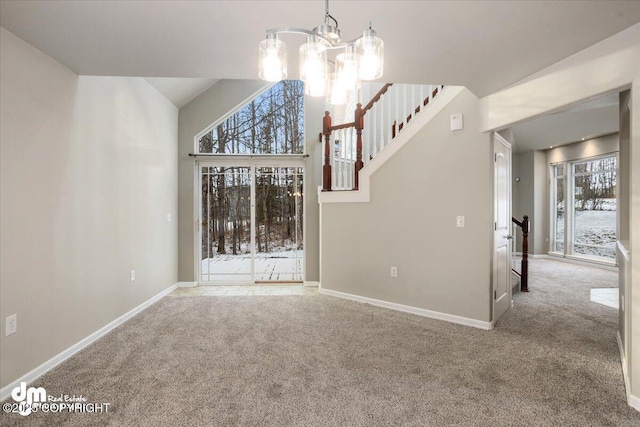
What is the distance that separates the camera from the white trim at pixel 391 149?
3342 millimetres

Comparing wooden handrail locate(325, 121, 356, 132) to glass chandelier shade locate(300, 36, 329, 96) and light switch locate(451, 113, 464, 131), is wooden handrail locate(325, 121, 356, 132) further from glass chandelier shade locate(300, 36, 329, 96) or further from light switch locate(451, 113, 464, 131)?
glass chandelier shade locate(300, 36, 329, 96)

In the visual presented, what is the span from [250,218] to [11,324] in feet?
10.6

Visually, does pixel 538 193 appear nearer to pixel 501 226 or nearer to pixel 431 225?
pixel 501 226

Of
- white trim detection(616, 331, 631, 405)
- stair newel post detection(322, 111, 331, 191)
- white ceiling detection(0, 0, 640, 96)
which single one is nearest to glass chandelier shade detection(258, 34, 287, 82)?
white ceiling detection(0, 0, 640, 96)

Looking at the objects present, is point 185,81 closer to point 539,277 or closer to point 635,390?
point 635,390

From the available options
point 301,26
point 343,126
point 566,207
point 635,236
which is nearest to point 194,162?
point 343,126

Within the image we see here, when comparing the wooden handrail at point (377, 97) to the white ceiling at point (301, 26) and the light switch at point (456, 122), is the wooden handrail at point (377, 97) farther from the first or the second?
the white ceiling at point (301, 26)

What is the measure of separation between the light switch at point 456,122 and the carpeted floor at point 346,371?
6.53 feet

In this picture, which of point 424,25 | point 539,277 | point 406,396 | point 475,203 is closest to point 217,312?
point 406,396

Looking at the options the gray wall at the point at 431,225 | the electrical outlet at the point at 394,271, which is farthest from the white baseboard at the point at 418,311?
the electrical outlet at the point at 394,271

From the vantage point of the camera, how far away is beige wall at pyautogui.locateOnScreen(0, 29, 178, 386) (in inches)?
81.9

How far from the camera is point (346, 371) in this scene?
2283 millimetres

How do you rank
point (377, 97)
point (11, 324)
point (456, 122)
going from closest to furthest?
1. point (11, 324)
2. point (456, 122)
3. point (377, 97)

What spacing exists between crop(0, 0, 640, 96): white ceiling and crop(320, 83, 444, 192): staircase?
129cm
